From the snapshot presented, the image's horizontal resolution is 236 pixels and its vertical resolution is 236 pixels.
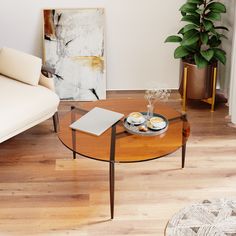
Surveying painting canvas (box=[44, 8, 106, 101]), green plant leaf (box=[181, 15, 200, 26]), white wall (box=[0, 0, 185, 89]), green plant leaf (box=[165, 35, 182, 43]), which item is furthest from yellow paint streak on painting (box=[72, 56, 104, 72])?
green plant leaf (box=[181, 15, 200, 26])

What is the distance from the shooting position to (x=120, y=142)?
3.17m

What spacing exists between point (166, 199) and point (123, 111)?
0.71 meters

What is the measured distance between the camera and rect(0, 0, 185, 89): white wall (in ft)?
15.3

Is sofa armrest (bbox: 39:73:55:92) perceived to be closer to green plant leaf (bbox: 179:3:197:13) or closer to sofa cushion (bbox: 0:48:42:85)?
sofa cushion (bbox: 0:48:42:85)

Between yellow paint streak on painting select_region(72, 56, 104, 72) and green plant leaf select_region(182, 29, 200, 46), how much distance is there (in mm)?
865

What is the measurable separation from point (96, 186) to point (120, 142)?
0.49 meters

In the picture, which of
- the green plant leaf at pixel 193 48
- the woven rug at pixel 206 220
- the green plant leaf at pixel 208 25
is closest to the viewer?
the woven rug at pixel 206 220

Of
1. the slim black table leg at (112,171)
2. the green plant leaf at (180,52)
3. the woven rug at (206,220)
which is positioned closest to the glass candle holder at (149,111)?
the slim black table leg at (112,171)

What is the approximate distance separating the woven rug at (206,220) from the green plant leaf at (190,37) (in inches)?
62.0

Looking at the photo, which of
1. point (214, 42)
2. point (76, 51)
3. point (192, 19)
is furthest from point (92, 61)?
point (214, 42)

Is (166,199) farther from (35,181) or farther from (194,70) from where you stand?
(194,70)

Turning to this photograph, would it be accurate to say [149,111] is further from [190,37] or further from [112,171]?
[190,37]

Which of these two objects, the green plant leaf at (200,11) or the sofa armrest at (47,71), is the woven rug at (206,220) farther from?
the green plant leaf at (200,11)

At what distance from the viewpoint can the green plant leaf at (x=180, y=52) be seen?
442 cm
